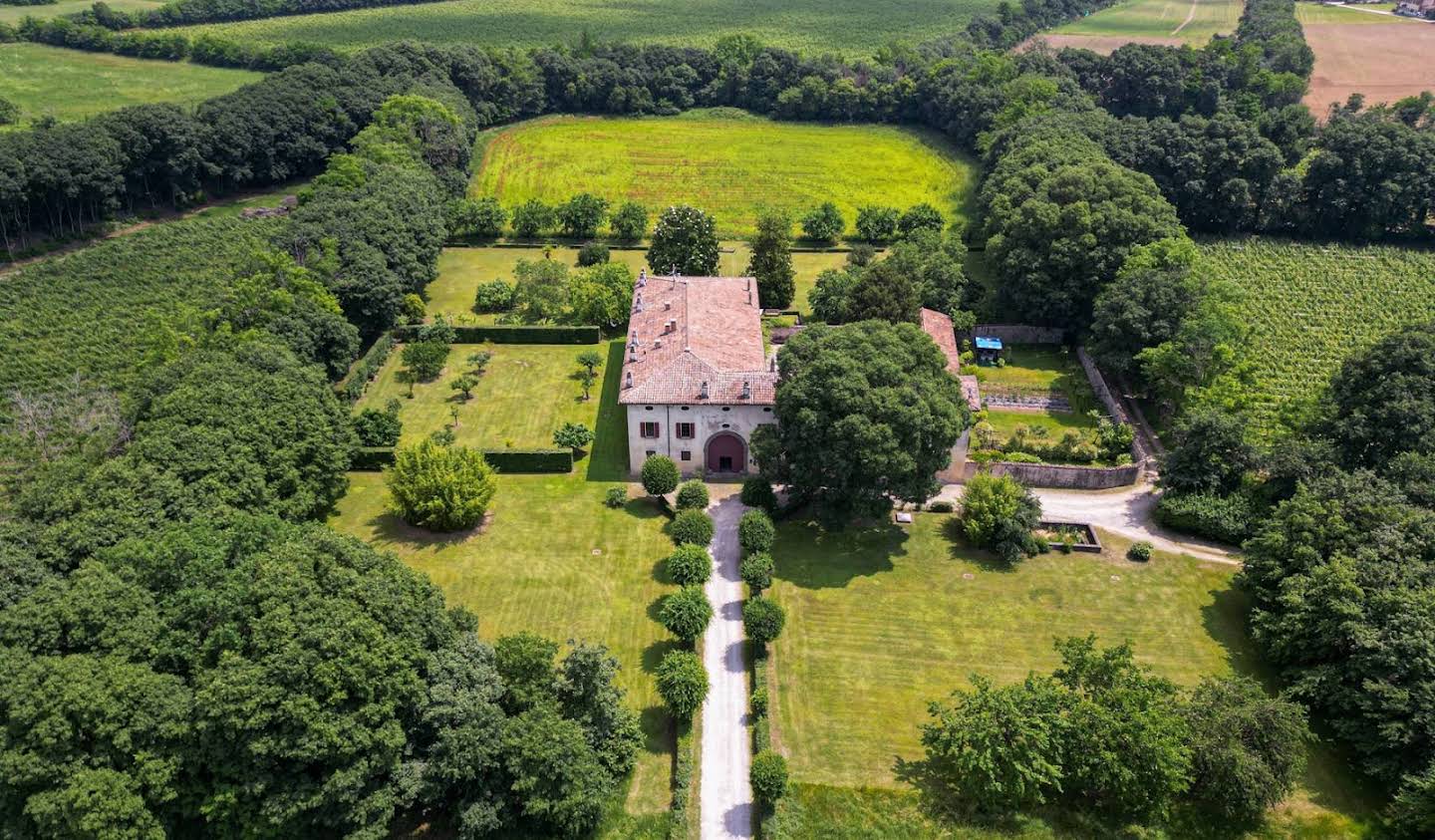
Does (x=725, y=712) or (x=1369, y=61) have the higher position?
(x=1369, y=61)

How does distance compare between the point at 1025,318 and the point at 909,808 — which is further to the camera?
the point at 1025,318

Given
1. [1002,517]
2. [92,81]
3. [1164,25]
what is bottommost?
[1002,517]

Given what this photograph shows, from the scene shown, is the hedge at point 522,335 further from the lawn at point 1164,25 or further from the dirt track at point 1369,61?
the lawn at point 1164,25

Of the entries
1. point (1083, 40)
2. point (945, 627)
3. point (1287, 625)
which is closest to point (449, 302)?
point (945, 627)

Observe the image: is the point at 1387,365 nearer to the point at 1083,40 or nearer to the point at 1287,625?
the point at 1287,625

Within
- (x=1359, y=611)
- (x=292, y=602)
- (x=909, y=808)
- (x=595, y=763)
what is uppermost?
(x=292, y=602)

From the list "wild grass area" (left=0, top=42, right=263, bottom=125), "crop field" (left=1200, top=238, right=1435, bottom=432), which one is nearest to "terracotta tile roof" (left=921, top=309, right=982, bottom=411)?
"crop field" (left=1200, top=238, right=1435, bottom=432)

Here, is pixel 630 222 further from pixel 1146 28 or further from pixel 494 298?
pixel 1146 28

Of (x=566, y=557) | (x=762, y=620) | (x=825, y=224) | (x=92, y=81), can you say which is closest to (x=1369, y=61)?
(x=825, y=224)
